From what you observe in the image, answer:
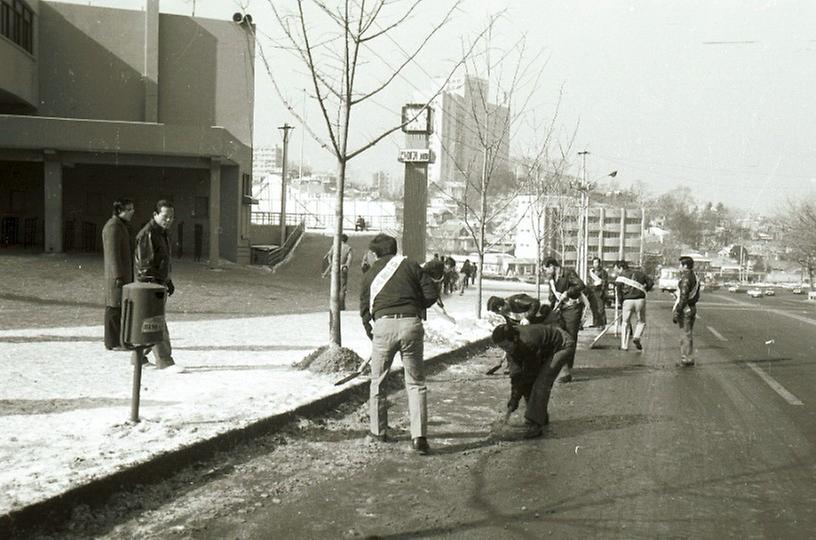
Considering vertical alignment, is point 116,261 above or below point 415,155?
below

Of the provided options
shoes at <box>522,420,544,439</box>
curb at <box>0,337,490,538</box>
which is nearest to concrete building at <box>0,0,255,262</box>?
curb at <box>0,337,490,538</box>

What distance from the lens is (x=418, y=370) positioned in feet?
20.5

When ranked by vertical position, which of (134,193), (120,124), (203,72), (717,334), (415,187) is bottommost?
(717,334)

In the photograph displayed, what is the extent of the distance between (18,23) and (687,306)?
3126cm

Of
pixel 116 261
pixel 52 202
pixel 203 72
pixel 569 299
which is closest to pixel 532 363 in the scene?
pixel 569 299

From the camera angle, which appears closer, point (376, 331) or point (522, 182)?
point (376, 331)

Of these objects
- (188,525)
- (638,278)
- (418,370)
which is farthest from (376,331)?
(638,278)

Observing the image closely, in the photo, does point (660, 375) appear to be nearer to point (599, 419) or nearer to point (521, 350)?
point (599, 419)

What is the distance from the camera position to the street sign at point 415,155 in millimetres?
17609

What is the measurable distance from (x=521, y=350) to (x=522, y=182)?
20.3 m

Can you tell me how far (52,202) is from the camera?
90.9ft

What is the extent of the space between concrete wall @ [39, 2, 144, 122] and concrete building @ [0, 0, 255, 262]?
0.05m

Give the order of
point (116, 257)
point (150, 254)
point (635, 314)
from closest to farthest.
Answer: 1. point (116, 257)
2. point (150, 254)
3. point (635, 314)

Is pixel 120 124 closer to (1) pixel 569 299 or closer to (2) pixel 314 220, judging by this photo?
(1) pixel 569 299
